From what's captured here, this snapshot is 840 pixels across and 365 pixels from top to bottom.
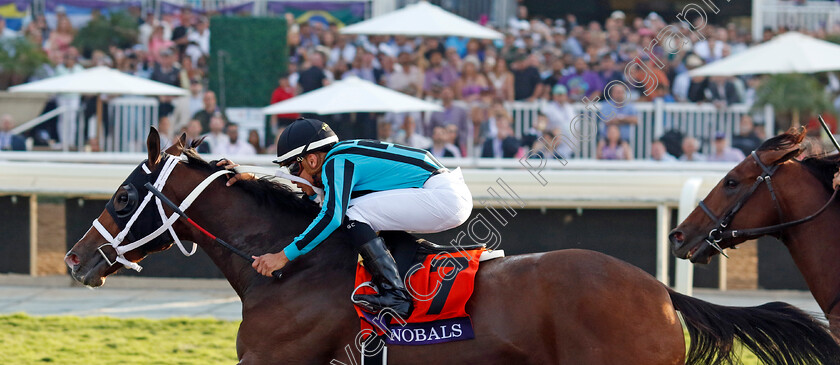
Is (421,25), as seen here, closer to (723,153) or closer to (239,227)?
(723,153)

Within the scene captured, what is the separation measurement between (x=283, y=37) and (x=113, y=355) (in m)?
8.09

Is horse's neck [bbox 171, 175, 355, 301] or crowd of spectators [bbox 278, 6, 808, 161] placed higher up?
crowd of spectators [bbox 278, 6, 808, 161]

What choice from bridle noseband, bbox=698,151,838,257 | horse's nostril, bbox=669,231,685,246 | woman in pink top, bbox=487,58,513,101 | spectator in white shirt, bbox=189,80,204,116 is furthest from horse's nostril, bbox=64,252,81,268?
woman in pink top, bbox=487,58,513,101

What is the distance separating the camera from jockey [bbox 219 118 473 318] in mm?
4086

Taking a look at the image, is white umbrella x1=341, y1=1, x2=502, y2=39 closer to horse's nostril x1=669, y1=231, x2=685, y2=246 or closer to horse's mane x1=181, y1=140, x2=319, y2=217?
horse's nostril x1=669, y1=231, x2=685, y2=246

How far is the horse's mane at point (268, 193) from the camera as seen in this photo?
4.55 meters

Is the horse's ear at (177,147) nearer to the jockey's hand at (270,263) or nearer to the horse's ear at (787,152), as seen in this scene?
the jockey's hand at (270,263)

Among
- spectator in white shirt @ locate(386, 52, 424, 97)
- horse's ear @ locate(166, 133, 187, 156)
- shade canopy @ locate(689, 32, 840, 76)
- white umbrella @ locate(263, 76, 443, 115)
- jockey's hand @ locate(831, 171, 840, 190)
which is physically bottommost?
jockey's hand @ locate(831, 171, 840, 190)

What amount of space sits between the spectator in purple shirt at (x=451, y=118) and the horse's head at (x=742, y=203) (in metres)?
7.23

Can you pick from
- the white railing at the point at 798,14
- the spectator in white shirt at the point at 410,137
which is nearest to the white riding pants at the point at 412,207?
the spectator in white shirt at the point at 410,137

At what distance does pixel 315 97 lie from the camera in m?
12.0

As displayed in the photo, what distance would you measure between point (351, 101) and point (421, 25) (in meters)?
2.14

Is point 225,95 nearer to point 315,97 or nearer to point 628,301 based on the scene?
point 315,97

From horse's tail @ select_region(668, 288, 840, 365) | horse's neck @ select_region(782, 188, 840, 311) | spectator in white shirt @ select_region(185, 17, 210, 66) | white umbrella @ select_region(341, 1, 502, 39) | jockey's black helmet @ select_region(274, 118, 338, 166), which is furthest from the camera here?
spectator in white shirt @ select_region(185, 17, 210, 66)
